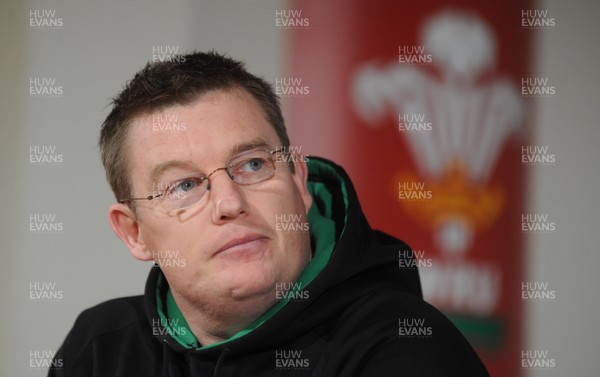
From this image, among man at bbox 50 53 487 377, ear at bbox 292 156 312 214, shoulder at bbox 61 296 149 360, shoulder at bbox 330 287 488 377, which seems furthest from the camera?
Answer: shoulder at bbox 61 296 149 360

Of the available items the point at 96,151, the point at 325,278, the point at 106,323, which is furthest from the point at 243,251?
the point at 96,151

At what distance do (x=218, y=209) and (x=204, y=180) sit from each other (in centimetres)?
8

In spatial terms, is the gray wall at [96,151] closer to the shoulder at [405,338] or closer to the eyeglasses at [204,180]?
the eyeglasses at [204,180]

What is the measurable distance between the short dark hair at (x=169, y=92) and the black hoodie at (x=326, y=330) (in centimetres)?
21

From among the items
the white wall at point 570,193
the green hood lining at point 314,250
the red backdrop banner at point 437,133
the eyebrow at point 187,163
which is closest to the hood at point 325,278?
the green hood lining at point 314,250

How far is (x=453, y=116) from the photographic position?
7.05ft

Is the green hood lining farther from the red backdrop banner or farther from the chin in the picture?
the red backdrop banner

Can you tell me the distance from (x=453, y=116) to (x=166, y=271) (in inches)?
47.3

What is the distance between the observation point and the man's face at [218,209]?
1.18 meters

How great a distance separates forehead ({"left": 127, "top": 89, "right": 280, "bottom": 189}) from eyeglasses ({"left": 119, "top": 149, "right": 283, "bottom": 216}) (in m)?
0.02

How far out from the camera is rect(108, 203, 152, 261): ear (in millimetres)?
1405

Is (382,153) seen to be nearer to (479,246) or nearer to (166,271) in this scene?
(479,246)

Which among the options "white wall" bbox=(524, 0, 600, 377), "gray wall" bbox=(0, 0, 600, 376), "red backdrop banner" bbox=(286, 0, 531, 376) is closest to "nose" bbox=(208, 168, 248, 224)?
"red backdrop banner" bbox=(286, 0, 531, 376)

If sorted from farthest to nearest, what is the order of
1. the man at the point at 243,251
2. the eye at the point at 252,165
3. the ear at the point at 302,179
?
the ear at the point at 302,179
the eye at the point at 252,165
the man at the point at 243,251
